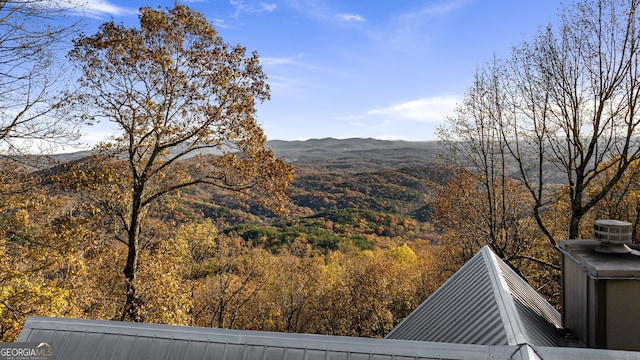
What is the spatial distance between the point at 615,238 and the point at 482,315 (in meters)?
2.47

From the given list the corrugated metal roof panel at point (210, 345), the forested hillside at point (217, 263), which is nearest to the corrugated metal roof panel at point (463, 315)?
the corrugated metal roof panel at point (210, 345)

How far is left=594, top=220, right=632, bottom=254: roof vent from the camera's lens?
5.85m

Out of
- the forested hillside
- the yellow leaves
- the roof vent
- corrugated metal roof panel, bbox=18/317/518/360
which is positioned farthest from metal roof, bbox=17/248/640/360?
the yellow leaves

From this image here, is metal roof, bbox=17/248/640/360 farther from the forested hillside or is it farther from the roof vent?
the forested hillside

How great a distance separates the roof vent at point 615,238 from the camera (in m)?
5.85

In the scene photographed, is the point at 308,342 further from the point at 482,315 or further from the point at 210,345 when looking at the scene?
the point at 482,315

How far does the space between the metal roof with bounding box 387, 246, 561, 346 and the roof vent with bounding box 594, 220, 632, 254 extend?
1557 millimetres

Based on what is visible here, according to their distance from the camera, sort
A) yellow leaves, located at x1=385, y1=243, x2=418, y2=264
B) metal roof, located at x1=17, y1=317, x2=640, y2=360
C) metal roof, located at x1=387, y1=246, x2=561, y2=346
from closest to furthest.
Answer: metal roof, located at x1=17, y1=317, x2=640, y2=360
metal roof, located at x1=387, y1=246, x2=561, y2=346
yellow leaves, located at x1=385, y1=243, x2=418, y2=264

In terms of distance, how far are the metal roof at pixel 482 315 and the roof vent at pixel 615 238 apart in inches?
61.3

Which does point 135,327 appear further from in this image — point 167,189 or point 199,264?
point 199,264

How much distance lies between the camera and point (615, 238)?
5.89m

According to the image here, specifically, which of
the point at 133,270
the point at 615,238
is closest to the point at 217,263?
the point at 133,270

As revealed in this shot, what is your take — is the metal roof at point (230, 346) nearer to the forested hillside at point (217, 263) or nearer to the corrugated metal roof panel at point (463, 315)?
the corrugated metal roof panel at point (463, 315)

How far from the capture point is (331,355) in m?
4.43
